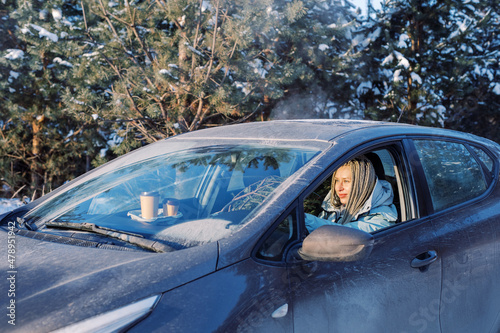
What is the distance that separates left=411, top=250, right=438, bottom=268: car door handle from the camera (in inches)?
78.7

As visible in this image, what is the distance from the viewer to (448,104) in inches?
398

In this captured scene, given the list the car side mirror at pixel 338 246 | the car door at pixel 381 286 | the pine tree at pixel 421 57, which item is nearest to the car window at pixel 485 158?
the car door at pixel 381 286

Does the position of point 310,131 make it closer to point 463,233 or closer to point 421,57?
point 463,233

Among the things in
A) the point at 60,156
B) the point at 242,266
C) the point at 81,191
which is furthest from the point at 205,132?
the point at 60,156

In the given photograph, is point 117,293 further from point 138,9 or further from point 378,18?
point 378,18

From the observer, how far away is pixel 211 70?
6742mm

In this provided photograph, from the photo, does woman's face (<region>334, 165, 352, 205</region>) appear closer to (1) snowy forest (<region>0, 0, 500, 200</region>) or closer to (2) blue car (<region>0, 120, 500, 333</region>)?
(2) blue car (<region>0, 120, 500, 333</region>)

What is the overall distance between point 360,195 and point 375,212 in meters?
0.13

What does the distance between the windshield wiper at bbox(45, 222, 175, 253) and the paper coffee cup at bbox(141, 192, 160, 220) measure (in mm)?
224

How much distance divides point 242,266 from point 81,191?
1271 mm

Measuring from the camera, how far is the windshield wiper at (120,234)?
1682 mm

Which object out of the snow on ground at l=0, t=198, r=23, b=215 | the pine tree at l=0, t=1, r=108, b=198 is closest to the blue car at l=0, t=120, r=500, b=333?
the snow on ground at l=0, t=198, r=23, b=215

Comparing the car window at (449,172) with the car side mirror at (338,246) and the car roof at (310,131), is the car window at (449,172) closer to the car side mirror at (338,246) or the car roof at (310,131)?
the car roof at (310,131)

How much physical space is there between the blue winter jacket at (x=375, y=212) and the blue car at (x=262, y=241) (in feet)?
0.07
